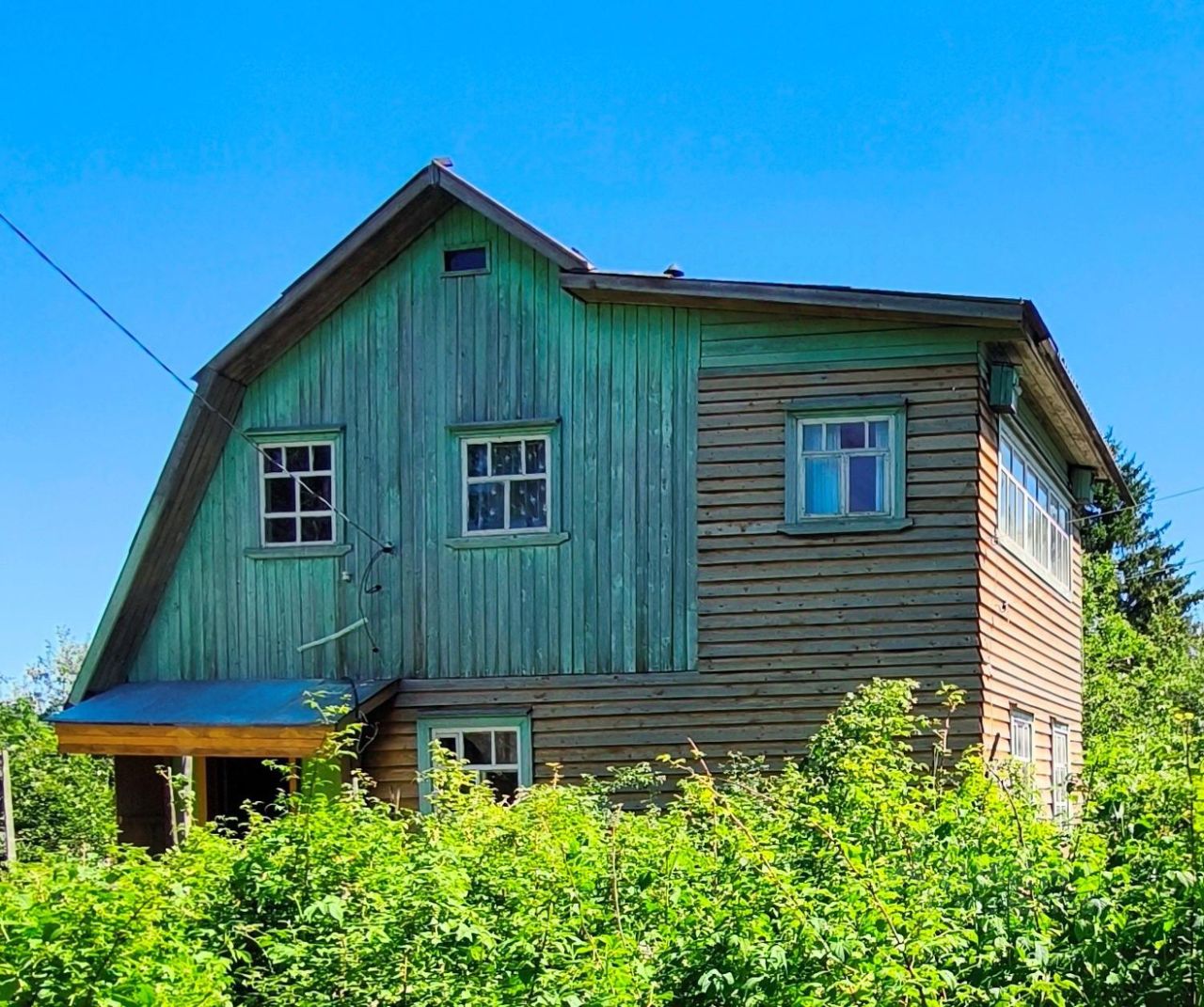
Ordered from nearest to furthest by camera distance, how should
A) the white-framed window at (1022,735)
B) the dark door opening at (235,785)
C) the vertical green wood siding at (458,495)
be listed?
the vertical green wood siding at (458,495) → the white-framed window at (1022,735) → the dark door opening at (235,785)

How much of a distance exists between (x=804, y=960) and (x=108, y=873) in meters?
3.41

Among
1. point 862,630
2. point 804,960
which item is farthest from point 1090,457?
point 804,960

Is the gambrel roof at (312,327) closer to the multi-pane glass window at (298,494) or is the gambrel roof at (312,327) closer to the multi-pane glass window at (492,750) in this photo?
the multi-pane glass window at (298,494)

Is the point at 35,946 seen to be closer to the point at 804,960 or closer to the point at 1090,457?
the point at 804,960

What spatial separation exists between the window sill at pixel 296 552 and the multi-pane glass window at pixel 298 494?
0.23ft

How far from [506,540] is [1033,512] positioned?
6.54 meters

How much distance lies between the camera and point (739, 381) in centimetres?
1325

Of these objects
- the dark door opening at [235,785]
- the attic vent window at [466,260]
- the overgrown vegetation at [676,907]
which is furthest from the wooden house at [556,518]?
the overgrown vegetation at [676,907]

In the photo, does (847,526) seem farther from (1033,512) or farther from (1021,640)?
(1033,512)

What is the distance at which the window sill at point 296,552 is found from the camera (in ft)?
46.7

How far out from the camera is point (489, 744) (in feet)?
45.2

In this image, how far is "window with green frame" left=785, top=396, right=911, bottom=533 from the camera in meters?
12.8

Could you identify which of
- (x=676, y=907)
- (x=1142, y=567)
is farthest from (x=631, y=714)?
(x=1142, y=567)

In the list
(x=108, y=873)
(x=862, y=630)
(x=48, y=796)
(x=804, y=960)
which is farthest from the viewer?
(x=48, y=796)
